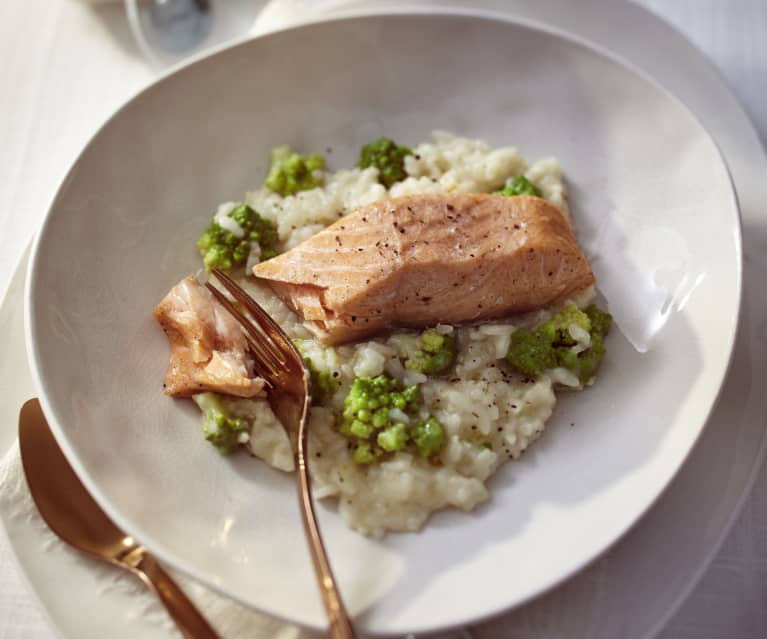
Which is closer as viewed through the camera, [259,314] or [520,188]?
[259,314]

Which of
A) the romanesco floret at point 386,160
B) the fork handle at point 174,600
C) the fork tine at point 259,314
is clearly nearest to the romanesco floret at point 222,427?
the fork tine at point 259,314

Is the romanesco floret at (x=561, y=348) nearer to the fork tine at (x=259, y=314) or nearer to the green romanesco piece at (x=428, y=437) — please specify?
the green romanesco piece at (x=428, y=437)

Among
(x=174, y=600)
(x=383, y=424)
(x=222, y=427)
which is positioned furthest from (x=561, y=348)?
(x=174, y=600)

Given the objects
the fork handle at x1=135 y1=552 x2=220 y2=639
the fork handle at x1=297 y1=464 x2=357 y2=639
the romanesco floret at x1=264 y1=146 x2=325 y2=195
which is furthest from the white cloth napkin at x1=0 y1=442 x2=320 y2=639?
the romanesco floret at x1=264 y1=146 x2=325 y2=195

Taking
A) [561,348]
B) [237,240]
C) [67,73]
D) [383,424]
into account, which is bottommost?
[561,348]

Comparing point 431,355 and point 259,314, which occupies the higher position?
point 259,314

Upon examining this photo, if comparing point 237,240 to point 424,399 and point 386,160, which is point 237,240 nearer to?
point 386,160
